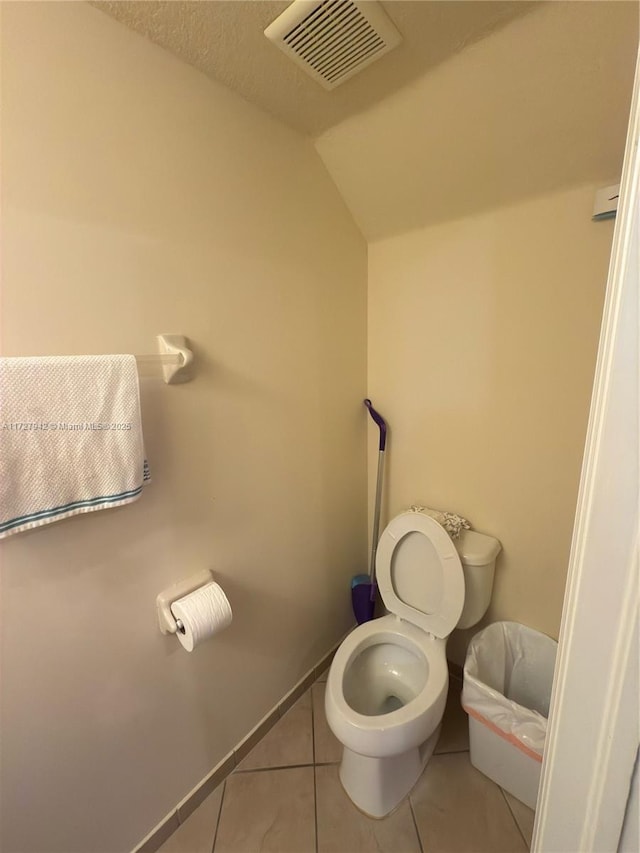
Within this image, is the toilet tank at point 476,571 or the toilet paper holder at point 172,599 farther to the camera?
the toilet tank at point 476,571

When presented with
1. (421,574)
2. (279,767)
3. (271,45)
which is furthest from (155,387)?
(279,767)

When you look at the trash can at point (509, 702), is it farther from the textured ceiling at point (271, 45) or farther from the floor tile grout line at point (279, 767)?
the textured ceiling at point (271, 45)

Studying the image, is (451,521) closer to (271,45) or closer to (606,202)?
(606,202)

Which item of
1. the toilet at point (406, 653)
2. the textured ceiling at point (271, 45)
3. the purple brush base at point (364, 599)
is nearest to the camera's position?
the textured ceiling at point (271, 45)

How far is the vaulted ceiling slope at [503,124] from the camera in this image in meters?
0.85

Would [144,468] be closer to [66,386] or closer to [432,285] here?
[66,386]

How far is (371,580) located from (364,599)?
3.7 inches

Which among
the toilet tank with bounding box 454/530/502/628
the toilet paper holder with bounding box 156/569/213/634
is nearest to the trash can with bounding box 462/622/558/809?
the toilet tank with bounding box 454/530/502/628

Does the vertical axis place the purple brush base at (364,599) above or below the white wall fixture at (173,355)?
below

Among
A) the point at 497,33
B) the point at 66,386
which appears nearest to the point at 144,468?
the point at 66,386

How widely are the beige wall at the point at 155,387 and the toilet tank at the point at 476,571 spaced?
589 mm

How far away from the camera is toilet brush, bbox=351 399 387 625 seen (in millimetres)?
1634

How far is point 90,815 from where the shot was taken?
0.97 meters

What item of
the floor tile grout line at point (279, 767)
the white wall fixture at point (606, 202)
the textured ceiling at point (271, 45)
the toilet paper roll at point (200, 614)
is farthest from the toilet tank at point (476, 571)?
the textured ceiling at point (271, 45)
